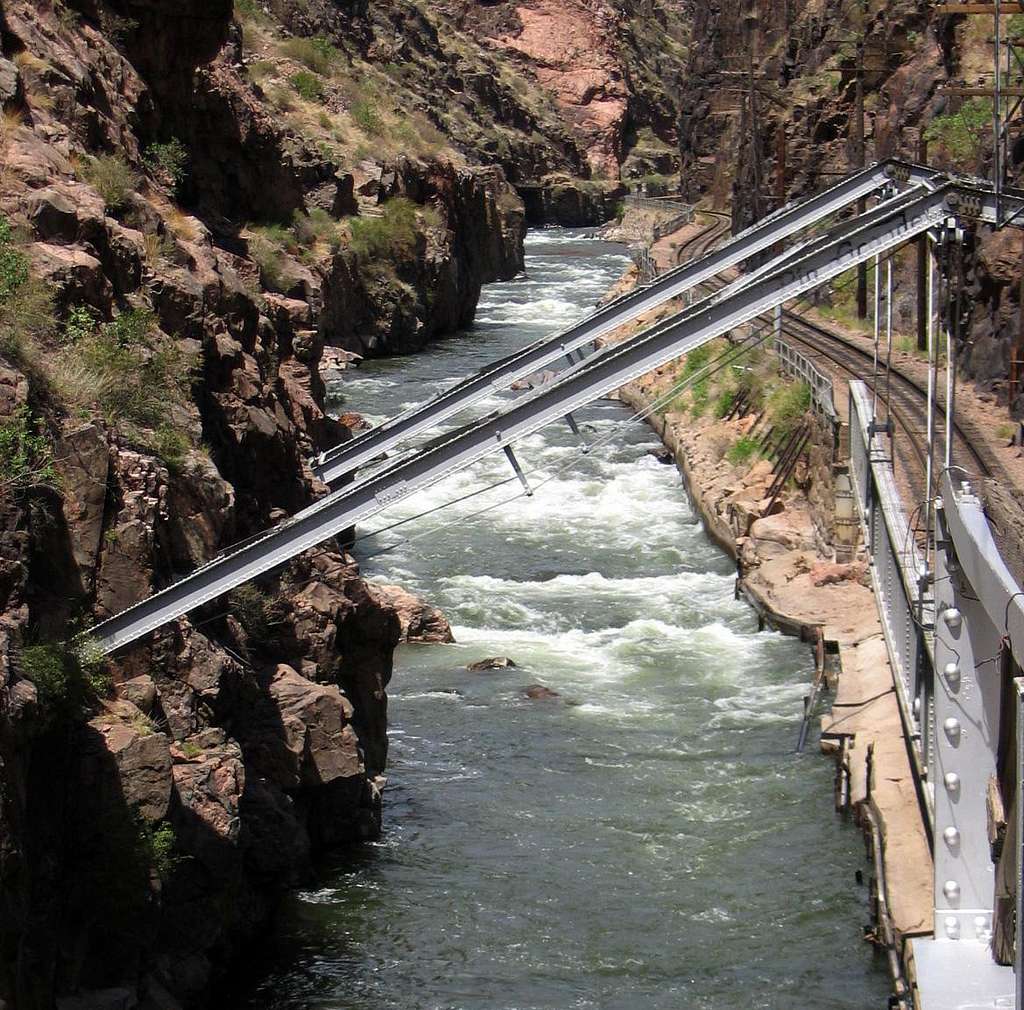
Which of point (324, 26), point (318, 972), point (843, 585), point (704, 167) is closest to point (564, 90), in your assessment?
point (704, 167)

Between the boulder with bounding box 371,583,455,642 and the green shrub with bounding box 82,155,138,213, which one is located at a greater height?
the green shrub with bounding box 82,155,138,213

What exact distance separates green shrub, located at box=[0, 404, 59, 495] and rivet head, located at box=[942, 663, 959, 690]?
7.07m

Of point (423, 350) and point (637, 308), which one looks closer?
point (637, 308)

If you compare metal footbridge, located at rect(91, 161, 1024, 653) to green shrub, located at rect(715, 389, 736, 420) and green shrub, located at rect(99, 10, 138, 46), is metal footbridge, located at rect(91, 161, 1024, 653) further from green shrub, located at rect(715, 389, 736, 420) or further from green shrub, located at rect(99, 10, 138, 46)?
green shrub, located at rect(715, 389, 736, 420)

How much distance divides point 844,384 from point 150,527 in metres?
25.5

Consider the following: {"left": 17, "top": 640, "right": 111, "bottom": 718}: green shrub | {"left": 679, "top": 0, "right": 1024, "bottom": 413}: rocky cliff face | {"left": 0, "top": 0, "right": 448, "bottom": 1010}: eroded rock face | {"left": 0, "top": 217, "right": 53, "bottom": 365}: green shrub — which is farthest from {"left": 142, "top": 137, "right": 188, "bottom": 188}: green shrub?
{"left": 679, "top": 0, "right": 1024, "bottom": 413}: rocky cliff face

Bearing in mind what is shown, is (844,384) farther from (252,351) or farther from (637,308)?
(252,351)

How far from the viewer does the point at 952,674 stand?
13.2 m

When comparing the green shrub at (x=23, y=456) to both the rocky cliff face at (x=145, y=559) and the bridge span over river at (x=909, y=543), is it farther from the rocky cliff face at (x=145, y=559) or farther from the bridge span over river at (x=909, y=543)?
the bridge span over river at (x=909, y=543)

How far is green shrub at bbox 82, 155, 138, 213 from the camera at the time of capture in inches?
784

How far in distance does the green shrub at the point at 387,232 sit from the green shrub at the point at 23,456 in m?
47.6

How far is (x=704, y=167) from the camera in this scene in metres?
112

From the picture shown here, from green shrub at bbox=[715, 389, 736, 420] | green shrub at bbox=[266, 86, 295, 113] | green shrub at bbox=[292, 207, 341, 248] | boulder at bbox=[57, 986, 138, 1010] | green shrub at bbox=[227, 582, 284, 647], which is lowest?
green shrub at bbox=[715, 389, 736, 420]

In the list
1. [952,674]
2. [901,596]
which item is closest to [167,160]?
[901,596]
